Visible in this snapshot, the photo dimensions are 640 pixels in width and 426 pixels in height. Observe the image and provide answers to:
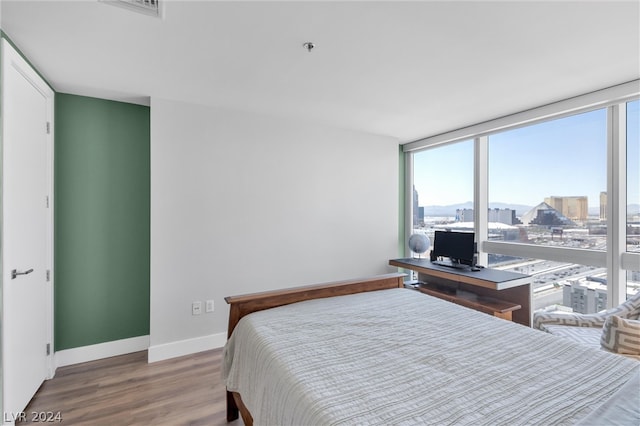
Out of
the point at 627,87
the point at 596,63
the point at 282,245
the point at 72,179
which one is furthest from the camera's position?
the point at 282,245

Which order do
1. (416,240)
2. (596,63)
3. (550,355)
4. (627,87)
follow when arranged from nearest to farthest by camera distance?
1. (550,355)
2. (596,63)
3. (627,87)
4. (416,240)

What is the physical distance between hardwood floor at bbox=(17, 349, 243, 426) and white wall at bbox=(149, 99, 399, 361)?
11.4 inches

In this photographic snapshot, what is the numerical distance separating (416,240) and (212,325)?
267 cm

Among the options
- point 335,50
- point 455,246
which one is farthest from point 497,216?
point 335,50

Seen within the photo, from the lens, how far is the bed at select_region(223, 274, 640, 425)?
3.21ft

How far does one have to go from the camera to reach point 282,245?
131 inches

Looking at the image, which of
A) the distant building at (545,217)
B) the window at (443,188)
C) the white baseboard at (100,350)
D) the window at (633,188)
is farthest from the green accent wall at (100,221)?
the window at (633,188)

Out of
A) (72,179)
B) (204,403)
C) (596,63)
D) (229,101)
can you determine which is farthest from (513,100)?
(72,179)

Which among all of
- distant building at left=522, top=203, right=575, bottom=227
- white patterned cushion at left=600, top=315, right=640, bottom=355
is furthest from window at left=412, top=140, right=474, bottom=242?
white patterned cushion at left=600, top=315, right=640, bottom=355

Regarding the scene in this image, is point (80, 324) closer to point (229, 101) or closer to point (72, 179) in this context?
point (72, 179)

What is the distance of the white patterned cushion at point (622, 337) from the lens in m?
1.63

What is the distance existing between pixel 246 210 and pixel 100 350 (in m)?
1.84

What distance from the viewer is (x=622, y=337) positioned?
1.66 m

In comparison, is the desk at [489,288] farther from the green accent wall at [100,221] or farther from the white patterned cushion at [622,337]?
the green accent wall at [100,221]
